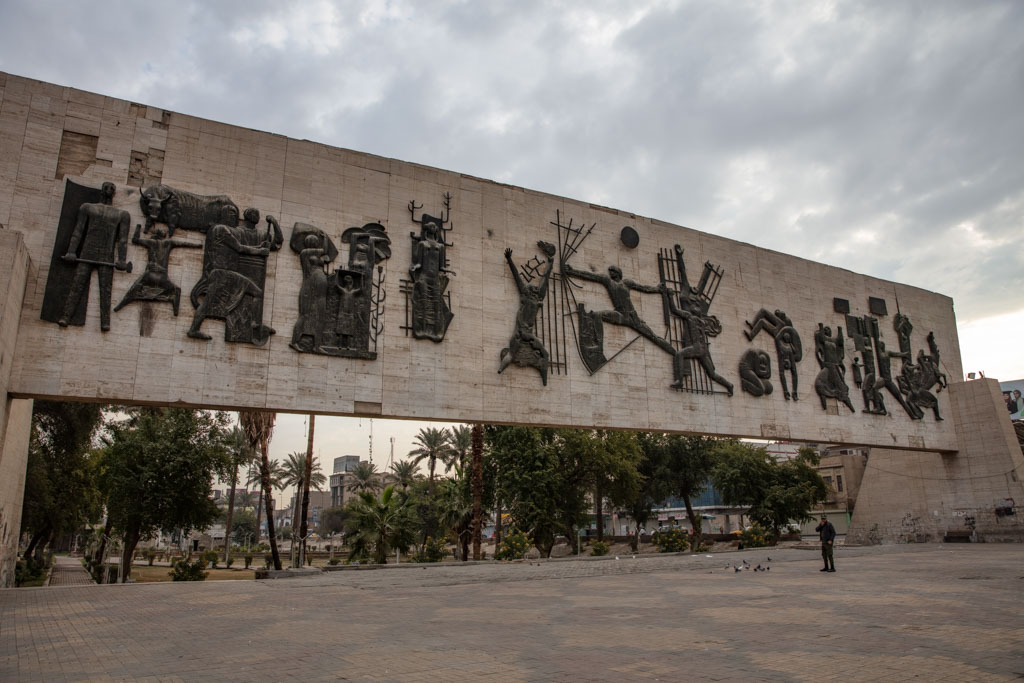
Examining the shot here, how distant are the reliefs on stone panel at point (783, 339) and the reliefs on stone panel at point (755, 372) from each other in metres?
0.59

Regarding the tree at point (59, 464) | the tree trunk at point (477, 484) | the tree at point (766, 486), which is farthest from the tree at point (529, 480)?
the tree at point (59, 464)

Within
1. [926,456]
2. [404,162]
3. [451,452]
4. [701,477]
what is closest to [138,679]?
[404,162]

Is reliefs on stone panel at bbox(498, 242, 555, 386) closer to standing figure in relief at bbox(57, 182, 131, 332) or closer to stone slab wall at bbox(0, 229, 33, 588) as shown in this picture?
standing figure in relief at bbox(57, 182, 131, 332)

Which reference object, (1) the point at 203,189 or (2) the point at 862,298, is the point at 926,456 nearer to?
(2) the point at 862,298

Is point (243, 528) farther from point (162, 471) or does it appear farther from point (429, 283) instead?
point (429, 283)

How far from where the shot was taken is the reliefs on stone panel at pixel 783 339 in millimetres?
20906

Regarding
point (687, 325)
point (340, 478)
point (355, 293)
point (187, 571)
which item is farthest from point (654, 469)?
point (340, 478)

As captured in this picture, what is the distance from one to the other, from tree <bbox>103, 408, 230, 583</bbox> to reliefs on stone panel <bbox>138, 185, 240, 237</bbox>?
1405cm

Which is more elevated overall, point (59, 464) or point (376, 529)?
point (59, 464)

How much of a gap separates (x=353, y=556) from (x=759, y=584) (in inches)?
658

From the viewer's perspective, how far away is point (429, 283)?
15625 mm

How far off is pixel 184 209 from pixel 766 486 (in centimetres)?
3354

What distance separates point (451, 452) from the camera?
1822 inches

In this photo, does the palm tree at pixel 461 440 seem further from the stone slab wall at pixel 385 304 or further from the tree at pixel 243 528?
the tree at pixel 243 528
